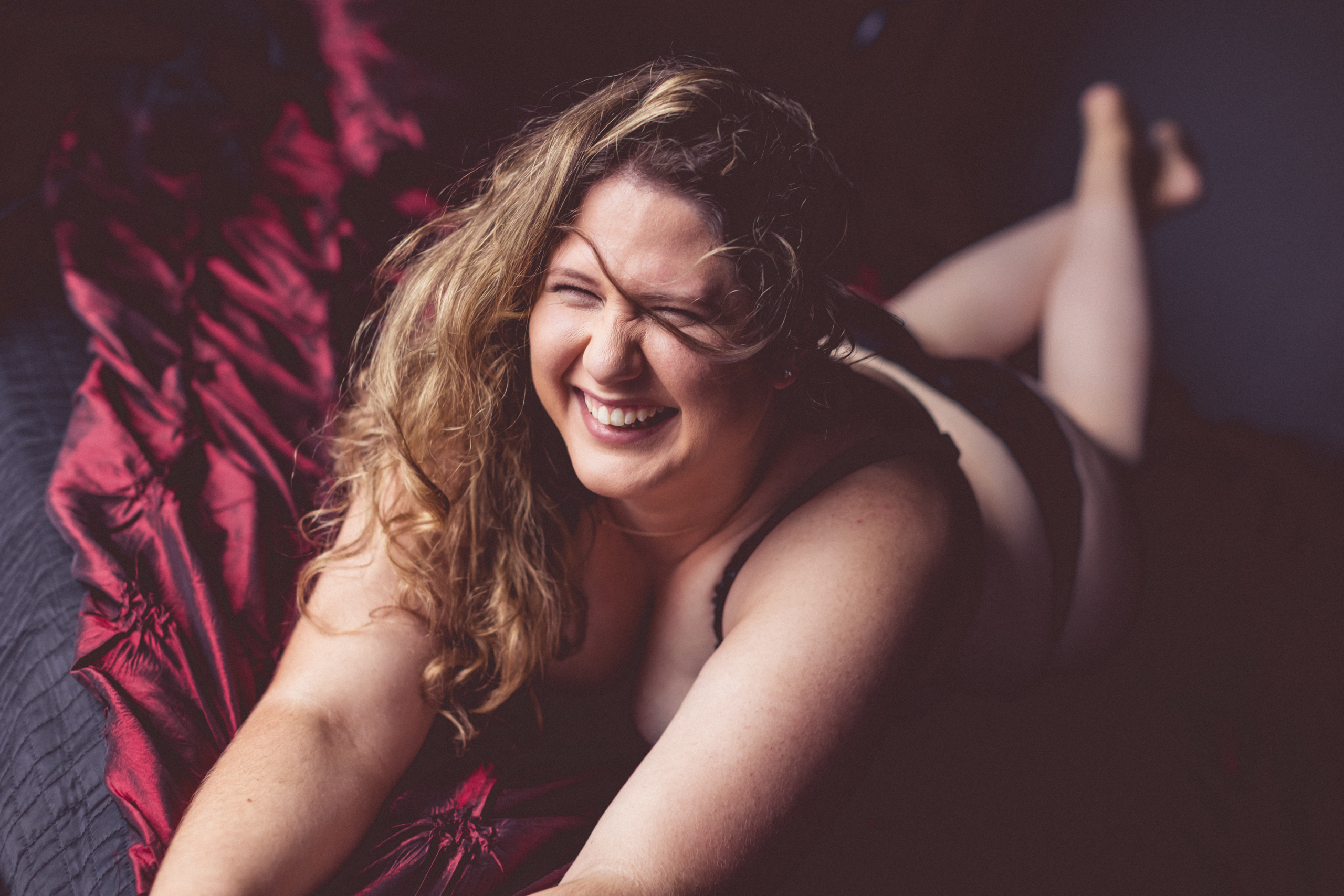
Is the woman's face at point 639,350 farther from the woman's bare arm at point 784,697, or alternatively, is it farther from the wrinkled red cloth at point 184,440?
the wrinkled red cloth at point 184,440

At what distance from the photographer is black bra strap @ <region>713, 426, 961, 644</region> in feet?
2.78

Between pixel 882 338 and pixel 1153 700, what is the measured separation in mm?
642

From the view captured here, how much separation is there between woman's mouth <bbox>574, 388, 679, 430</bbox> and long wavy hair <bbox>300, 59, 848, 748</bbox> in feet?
0.30

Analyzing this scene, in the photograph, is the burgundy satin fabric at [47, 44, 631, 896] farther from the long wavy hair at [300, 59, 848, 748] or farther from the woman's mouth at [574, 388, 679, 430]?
the woman's mouth at [574, 388, 679, 430]

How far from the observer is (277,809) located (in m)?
0.72

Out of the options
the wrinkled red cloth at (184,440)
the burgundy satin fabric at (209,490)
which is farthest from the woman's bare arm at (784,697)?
the wrinkled red cloth at (184,440)

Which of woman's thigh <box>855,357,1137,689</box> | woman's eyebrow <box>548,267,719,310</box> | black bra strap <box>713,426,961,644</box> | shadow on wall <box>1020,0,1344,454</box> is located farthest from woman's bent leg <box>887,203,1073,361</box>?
woman's eyebrow <box>548,267,719,310</box>

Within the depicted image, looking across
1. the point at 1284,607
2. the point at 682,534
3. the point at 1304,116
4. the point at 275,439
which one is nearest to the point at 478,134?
the point at 275,439

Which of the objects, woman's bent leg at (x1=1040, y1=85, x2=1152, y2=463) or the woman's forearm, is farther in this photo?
woman's bent leg at (x1=1040, y1=85, x2=1152, y2=463)

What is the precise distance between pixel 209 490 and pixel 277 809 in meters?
0.52

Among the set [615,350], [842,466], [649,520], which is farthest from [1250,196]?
[615,350]

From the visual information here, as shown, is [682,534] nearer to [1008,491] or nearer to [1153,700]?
[1008,491]

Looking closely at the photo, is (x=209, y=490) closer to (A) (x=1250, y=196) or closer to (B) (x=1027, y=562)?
(B) (x=1027, y=562)

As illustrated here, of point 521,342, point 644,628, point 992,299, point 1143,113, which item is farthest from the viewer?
point 1143,113
